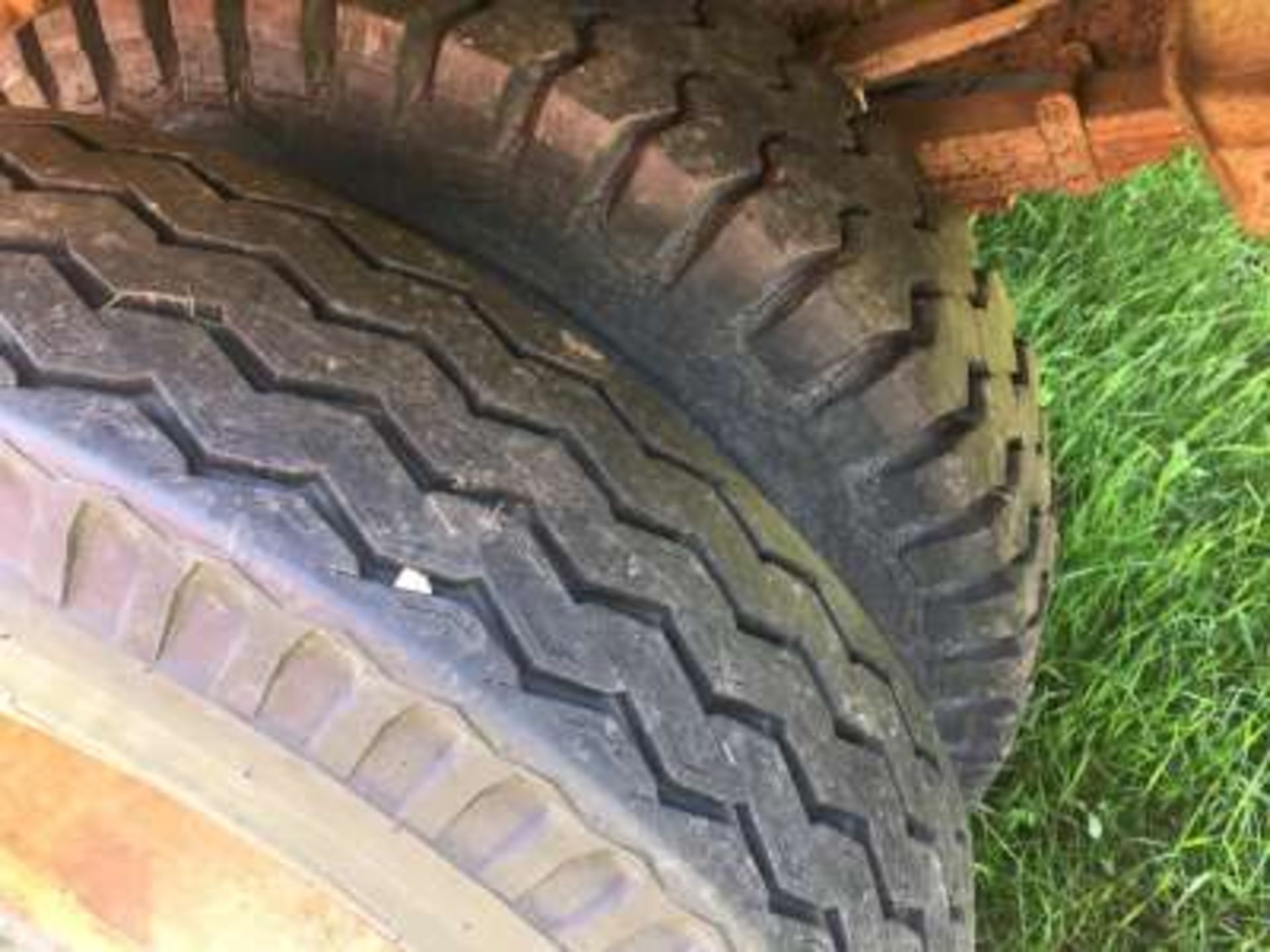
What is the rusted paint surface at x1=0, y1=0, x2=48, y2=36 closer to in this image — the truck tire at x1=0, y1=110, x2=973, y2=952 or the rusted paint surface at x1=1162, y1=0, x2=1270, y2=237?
the truck tire at x1=0, y1=110, x2=973, y2=952

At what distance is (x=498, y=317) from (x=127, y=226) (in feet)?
0.95

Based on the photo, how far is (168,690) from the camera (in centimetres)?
138

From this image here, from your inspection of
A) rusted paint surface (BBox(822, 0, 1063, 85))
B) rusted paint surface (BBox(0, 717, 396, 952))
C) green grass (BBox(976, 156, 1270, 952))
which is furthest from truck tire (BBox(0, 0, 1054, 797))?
green grass (BBox(976, 156, 1270, 952))

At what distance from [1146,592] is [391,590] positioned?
1745 millimetres

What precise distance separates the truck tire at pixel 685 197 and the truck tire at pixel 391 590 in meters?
0.18

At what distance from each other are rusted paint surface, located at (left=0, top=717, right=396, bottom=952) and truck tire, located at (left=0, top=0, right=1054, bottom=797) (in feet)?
1.76

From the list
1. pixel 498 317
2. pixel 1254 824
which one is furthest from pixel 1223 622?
pixel 498 317

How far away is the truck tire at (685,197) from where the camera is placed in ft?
5.58

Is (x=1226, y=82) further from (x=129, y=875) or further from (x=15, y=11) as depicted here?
(x=15, y=11)

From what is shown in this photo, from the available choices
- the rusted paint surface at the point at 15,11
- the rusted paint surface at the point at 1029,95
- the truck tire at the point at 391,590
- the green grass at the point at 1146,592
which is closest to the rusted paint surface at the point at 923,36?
the rusted paint surface at the point at 1029,95

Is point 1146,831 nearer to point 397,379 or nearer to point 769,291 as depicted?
point 769,291

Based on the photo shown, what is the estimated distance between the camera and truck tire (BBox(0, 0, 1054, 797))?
5.58 ft

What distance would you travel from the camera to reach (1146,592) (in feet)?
9.30

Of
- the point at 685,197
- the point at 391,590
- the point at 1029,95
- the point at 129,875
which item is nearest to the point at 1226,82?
the point at 1029,95
